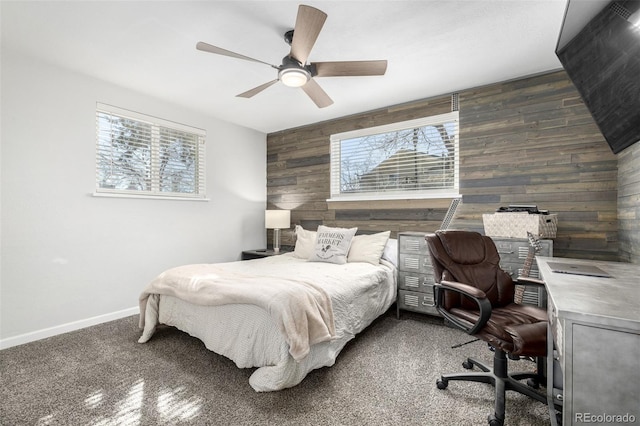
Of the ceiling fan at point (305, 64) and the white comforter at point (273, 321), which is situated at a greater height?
the ceiling fan at point (305, 64)

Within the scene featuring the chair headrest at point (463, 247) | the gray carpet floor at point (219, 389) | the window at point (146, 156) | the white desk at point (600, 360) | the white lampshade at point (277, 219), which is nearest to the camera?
the white desk at point (600, 360)

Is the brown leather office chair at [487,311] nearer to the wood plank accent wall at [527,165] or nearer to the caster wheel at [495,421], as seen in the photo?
the caster wheel at [495,421]

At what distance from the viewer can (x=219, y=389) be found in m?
1.90

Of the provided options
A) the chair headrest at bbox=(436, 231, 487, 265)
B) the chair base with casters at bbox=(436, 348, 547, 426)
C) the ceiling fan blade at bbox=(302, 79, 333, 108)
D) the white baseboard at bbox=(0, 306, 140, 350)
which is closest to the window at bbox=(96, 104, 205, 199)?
the white baseboard at bbox=(0, 306, 140, 350)

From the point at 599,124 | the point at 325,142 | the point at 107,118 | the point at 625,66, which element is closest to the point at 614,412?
the point at 625,66

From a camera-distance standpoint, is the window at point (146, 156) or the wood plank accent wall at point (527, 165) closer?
the wood plank accent wall at point (527, 165)

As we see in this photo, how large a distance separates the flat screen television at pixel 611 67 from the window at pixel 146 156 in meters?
3.89

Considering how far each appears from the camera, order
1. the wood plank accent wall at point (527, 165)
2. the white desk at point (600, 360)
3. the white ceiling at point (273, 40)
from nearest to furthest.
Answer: the white desk at point (600, 360)
the white ceiling at point (273, 40)
the wood plank accent wall at point (527, 165)

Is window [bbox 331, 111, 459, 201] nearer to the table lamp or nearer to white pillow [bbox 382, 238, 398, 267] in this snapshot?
white pillow [bbox 382, 238, 398, 267]

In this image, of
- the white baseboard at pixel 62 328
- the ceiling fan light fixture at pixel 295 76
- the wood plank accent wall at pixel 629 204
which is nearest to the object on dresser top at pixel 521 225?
the wood plank accent wall at pixel 629 204

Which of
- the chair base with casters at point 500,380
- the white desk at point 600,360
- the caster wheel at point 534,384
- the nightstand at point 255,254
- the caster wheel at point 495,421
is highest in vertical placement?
the white desk at point 600,360

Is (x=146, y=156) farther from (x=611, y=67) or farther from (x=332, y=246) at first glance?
(x=611, y=67)

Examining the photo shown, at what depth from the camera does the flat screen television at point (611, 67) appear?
1.41 metres

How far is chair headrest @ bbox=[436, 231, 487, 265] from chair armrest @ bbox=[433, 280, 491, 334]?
0.30 metres
